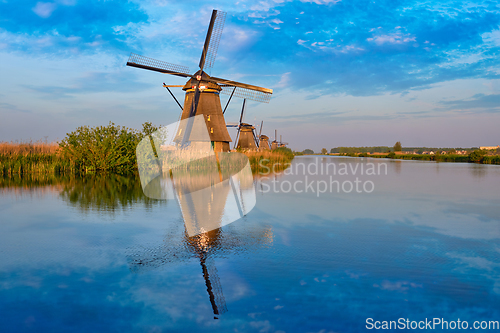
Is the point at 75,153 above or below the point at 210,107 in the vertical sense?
below

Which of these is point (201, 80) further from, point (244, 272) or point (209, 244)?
point (244, 272)

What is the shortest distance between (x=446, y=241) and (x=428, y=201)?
16.3 feet

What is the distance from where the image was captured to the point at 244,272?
377 cm

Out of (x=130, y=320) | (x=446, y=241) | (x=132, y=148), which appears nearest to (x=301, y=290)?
(x=130, y=320)

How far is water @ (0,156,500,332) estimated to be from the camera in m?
2.89

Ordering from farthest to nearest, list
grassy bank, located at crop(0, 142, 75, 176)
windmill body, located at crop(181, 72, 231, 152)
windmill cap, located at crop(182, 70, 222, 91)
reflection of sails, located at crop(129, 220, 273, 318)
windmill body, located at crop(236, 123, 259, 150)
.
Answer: windmill body, located at crop(236, 123, 259, 150), windmill body, located at crop(181, 72, 231, 152), windmill cap, located at crop(182, 70, 222, 91), grassy bank, located at crop(0, 142, 75, 176), reflection of sails, located at crop(129, 220, 273, 318)

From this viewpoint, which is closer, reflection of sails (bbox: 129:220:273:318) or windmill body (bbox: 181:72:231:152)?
reflection of sails (bbox: 129:220:273:318)

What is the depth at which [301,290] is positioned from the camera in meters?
3.33

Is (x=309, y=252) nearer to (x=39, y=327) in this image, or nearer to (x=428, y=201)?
(x=39, y=327)

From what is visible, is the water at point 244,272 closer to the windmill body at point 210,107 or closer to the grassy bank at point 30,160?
the grassy bank at point 30,160

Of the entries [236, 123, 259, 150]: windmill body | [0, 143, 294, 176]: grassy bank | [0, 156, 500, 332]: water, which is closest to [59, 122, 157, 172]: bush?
[0, 143, 294, 176]: grassy bank

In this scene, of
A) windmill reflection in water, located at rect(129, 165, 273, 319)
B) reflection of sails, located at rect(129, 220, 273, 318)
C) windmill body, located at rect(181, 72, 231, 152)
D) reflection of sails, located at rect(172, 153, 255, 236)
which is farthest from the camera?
windmill body, located at rect(181, 72, 231, 152)

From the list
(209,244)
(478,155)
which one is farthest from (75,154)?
(478,155)

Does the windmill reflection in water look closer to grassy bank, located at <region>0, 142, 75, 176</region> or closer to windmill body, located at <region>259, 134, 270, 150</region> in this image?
grassy bank, located at <region>0, 142, 75, 176</region>
